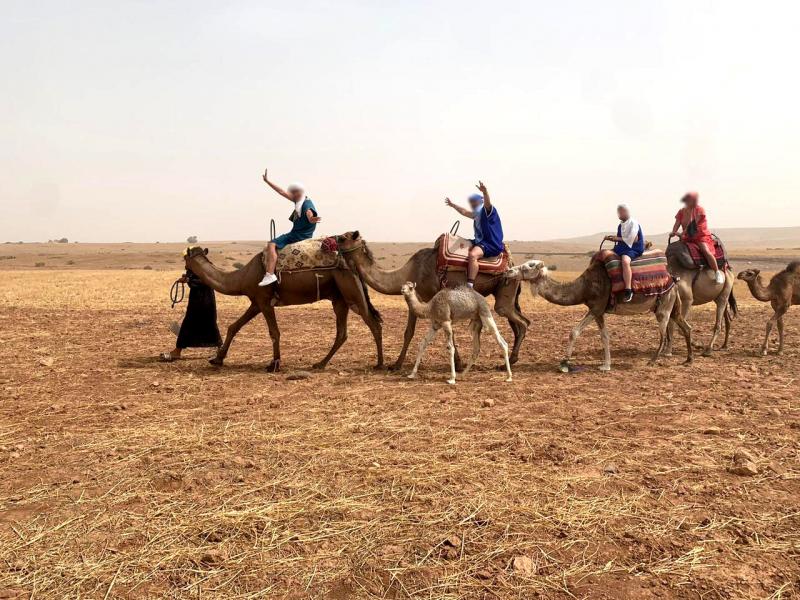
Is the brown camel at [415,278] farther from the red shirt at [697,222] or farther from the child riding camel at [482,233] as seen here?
the red shirt at [697,222]

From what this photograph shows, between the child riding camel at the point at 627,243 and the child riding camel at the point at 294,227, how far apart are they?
5336mm

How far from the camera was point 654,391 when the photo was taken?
29.8ft

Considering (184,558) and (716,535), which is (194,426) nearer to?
(184,558)

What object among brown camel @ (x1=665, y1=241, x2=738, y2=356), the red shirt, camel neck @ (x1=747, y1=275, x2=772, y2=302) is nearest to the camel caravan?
brown camel @ (x1=665, y1=241, x2=738, y2=356)

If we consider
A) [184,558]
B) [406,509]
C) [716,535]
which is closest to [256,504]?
[184,558]

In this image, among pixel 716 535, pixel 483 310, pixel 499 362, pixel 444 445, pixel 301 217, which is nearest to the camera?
pixel 716 535

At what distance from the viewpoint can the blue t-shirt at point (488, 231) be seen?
1045 centimetres

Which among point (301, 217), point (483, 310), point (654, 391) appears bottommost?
point (654, 391)

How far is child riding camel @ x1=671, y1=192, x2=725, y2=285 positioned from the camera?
12.2 m

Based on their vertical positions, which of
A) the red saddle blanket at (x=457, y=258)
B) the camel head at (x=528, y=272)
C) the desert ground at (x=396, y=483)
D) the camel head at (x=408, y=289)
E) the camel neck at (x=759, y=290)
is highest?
the red saddle blanket at (x=457, y=258)

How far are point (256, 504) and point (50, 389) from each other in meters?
5.85

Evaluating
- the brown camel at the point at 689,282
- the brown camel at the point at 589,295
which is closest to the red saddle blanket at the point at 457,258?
the brown camel at the point at 589,295

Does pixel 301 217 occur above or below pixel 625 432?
above

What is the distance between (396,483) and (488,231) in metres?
6.03
